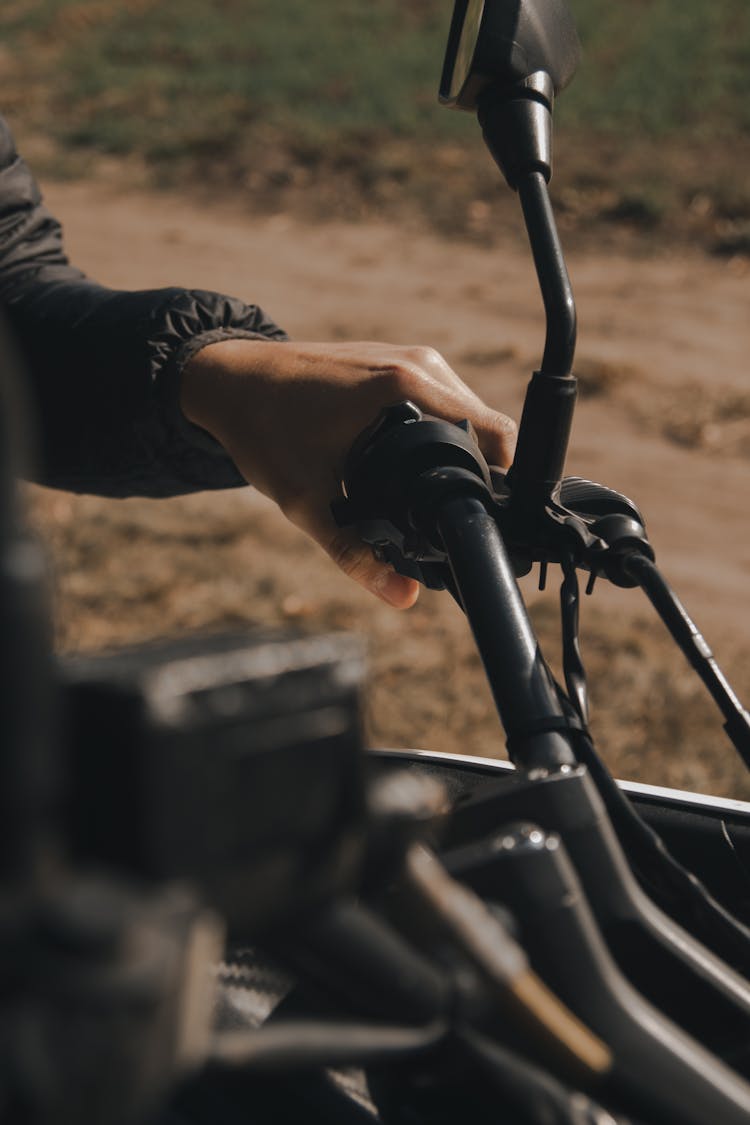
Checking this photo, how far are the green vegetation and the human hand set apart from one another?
7665mm

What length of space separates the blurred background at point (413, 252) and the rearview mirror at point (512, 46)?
1.97ft

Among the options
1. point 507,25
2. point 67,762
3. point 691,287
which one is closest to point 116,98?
point 691,287

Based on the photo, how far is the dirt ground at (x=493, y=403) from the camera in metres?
3.95

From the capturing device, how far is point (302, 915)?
564mm

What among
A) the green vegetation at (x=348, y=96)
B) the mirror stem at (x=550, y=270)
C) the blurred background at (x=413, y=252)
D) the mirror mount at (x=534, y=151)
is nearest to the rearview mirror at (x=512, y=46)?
the mirror mount at (x=534, y=151)

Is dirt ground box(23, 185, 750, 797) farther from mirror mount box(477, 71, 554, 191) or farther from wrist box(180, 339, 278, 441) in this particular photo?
mirror mount box(477, 71, 554, 191)

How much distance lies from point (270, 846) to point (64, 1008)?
101 millimetres

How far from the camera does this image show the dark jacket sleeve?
152cm

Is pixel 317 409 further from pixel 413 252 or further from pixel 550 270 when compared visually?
pixel 413 252

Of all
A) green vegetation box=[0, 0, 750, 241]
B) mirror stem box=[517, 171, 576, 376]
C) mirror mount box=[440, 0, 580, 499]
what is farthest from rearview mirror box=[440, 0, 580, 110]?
green vegetation box=[0, 0, 750, 241]

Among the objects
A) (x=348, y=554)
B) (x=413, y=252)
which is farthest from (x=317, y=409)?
(x=413, y=252)

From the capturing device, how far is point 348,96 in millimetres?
11469

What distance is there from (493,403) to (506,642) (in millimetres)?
5289

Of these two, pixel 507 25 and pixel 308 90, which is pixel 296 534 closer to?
pixel 507 25
